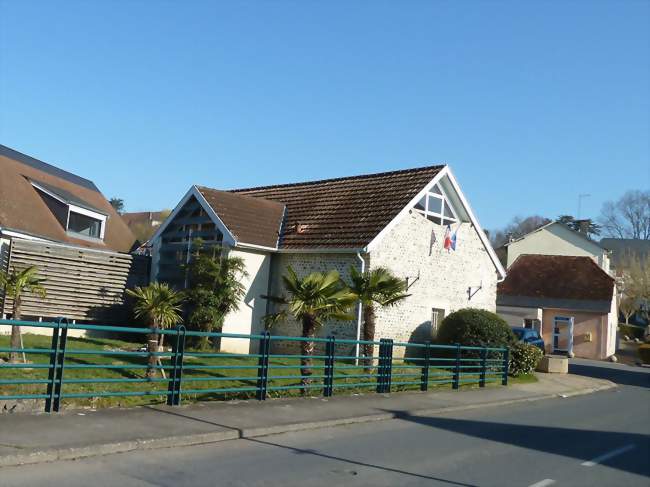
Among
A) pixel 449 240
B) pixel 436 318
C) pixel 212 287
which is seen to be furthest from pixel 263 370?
pixel 449 240

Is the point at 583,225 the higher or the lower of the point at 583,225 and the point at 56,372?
the higher

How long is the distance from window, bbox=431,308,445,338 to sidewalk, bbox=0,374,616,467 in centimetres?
718

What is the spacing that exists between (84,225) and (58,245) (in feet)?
18.3

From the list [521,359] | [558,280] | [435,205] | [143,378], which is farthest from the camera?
[558,280]

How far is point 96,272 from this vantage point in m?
20.8

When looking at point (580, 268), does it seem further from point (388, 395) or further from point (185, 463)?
point (185, 463)

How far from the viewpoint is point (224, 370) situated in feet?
49.9

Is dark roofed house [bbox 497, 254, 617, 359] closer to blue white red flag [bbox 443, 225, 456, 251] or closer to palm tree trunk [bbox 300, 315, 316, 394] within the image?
blue white red flag [bbox 443, 225, 456, 251]

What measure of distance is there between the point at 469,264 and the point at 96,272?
43.1ft

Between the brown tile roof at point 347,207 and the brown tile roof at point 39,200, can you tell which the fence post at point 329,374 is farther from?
the brown tile roof at point 39,200

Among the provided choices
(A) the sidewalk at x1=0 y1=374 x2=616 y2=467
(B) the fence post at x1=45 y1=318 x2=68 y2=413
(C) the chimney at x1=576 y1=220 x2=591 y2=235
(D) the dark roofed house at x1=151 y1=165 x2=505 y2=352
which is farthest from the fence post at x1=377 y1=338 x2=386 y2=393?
(C) the chimney at x1=576 y1=220 x2=591 y2=235

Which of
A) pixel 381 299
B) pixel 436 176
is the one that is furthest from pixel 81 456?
pixel 436 176

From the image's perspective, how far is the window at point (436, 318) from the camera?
76.8ft

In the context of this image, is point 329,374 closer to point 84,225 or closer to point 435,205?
point 435,205
